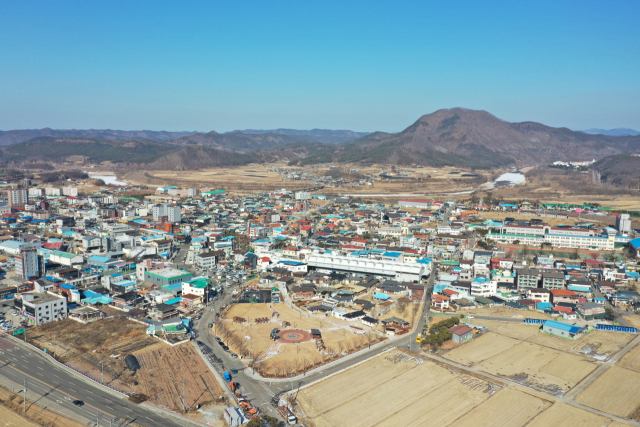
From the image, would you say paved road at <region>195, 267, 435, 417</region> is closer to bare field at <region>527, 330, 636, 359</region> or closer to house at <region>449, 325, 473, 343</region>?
house at <region>449, 325, 473, 343</region>

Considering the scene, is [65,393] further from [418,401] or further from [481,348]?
[481,348]

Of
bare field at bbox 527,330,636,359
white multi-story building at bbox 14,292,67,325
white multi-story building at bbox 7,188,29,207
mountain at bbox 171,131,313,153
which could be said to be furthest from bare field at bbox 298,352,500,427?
mountain at bbox 171,131,313,153

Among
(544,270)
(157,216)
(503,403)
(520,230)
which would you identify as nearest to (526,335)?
(503,403)

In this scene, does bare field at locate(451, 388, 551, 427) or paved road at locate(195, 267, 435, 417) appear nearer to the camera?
bare field at locate(451, 388, 551, 427)

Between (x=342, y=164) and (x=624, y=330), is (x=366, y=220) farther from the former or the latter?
(x=342, y=164)

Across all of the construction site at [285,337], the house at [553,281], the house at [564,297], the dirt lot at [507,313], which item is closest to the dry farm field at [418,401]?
the construction site at [285,337]

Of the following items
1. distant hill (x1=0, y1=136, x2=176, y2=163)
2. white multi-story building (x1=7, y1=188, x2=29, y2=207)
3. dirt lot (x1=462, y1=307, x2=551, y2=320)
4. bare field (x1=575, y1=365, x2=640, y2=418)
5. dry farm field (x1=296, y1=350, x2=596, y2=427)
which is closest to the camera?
dry farm field (x1=296, y1=350, x2=596, y2=427)

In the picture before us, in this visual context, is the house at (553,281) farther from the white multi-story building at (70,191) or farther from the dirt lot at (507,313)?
the white multi-story building at (70,191)

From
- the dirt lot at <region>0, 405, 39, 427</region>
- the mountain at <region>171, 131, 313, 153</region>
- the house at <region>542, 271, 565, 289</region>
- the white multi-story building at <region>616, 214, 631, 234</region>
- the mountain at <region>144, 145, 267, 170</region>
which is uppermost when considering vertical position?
the mountain at <region>171, 131, 313, 153</region>
